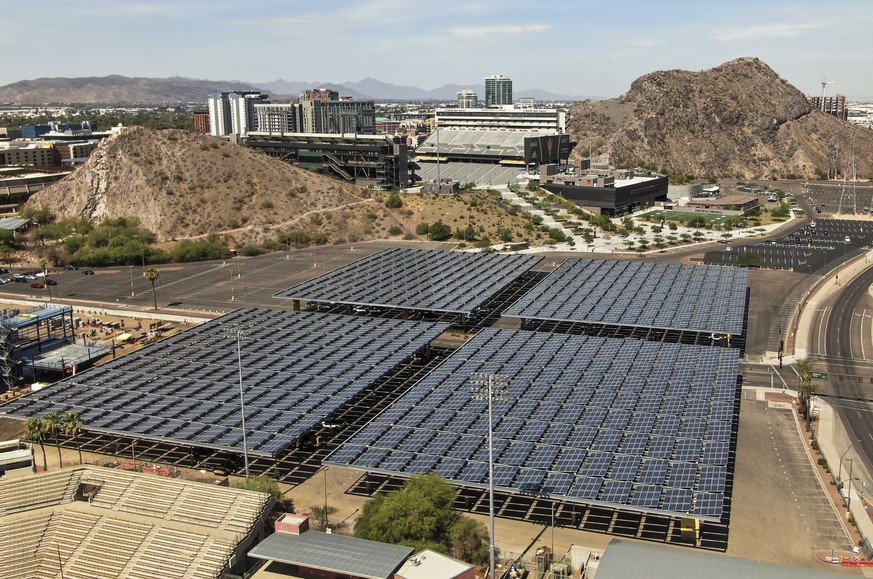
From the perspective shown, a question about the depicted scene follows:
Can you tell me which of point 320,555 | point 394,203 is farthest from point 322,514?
point 394,203

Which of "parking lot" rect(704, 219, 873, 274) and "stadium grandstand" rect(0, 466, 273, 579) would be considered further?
Result: "parking lot" rect(704, 219, 873, 274)

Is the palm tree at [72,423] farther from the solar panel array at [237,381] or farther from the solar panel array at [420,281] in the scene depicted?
the solar panel array at [420,281]

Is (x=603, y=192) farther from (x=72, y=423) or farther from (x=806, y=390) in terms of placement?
(x=72, y=423)

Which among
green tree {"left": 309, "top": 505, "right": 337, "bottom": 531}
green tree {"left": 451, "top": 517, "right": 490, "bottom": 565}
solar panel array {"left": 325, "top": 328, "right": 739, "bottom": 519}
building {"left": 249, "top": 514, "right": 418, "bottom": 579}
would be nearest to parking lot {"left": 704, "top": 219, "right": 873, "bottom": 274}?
solar panel array {"left": 325, "top": 328, "right": 739, "bottom": 519}

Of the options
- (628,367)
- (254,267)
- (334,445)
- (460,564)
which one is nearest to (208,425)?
(334,445)

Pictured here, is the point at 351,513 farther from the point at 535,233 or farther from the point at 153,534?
the point at 535,233

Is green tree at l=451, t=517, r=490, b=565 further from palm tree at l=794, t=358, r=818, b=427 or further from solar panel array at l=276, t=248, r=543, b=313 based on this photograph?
solar panel array at l=276, t=248, r=543, b=313
